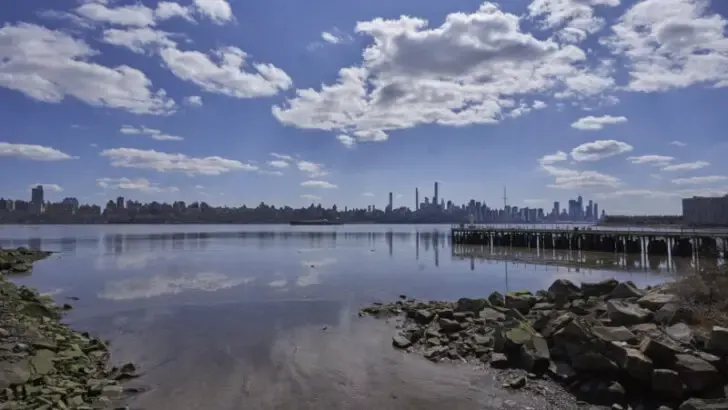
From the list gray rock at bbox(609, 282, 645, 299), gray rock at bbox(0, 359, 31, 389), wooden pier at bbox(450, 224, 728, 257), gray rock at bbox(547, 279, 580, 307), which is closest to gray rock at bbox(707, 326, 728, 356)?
gray rock at bbox(609, 282, 645, 299)

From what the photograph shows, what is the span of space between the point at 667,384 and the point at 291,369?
8.83 meters

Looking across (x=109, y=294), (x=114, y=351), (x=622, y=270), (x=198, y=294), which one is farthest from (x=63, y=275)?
(x=622, y=270)

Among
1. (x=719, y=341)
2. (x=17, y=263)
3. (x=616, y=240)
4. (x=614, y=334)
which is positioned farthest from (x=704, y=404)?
(x=616, y=240)

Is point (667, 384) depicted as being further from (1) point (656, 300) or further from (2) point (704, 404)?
(1) point (656, 300)

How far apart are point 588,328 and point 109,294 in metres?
25.3

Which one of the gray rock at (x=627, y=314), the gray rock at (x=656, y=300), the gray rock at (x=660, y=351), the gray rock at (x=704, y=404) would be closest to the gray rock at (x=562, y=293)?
the gray rock at (x=656, y=300)

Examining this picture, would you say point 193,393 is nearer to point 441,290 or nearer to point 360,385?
point 360,385

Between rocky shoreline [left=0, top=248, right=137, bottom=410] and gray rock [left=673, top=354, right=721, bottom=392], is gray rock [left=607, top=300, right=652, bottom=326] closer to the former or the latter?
gray rock [left=673, top=354, right=721, bottom=392]

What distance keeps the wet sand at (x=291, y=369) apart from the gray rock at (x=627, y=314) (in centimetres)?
352

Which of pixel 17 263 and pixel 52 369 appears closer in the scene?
pixel 52 369

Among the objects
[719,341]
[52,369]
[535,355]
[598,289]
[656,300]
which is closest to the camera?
[719,341]

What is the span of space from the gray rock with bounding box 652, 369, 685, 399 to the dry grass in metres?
2.99

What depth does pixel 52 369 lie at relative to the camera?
35.8 ft

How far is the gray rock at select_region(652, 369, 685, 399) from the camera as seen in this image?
30.6ft
